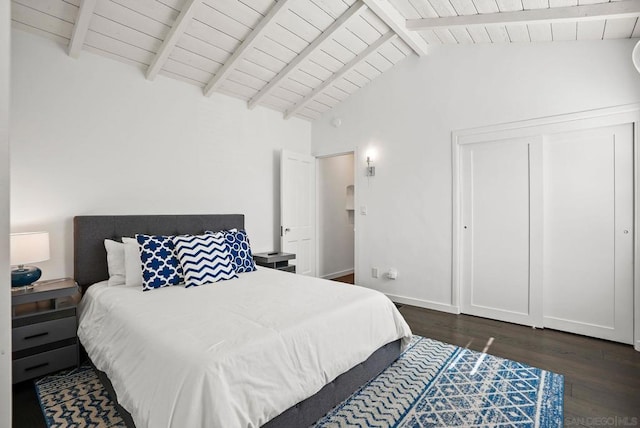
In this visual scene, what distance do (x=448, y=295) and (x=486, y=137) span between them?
183cm

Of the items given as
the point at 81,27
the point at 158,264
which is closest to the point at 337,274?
the point at 158,264

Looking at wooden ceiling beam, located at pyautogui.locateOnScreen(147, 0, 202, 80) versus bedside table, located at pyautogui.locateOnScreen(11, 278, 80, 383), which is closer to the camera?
bedside table, located at pyautogui.locateOnScreen(11, 278, 80, 383)

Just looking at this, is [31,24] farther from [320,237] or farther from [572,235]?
[572,235]

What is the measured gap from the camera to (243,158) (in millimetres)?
4207

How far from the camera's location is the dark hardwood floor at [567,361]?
1.90 meters

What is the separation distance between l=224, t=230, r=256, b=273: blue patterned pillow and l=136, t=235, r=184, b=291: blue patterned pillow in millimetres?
496

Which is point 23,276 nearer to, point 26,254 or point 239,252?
point 26,254

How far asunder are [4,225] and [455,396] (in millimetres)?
2404

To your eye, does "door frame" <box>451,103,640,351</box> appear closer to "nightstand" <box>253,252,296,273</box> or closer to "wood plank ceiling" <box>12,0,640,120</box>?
"wood plank ceiling" <box>12,0,640,120</box>

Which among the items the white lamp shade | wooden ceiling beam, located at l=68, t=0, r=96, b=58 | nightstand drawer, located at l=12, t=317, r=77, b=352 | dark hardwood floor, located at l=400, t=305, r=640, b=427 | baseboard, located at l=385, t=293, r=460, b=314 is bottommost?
dark hardwood floor, located at l=400, t=305, r=640, b=427

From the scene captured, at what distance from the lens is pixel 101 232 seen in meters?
2.90

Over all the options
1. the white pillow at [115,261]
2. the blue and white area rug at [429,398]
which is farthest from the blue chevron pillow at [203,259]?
the blue and white area rug at [429,398]

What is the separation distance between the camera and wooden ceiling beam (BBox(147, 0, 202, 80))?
261cm

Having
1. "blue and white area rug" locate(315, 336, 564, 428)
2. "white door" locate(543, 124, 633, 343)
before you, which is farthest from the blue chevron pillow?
"white door" locate(543, 124, 633, 343)
